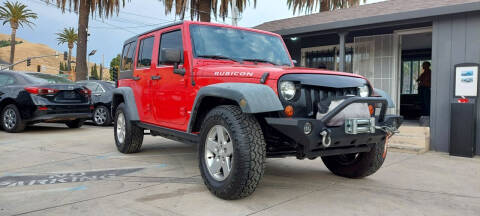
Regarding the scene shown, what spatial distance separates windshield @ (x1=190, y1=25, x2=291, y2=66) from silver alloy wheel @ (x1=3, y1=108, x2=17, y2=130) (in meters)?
6.27

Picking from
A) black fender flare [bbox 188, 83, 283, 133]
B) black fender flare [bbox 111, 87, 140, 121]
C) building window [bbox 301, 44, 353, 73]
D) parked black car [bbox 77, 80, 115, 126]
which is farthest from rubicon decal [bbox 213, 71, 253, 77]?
parked black car [bbox 77, 80, 115, 126]

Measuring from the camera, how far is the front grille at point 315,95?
3307 mm

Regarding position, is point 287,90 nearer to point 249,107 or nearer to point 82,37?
point 249,107

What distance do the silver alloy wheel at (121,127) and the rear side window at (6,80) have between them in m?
4.32

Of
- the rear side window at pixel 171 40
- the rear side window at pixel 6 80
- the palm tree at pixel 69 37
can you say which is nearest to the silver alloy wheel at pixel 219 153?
the rear side window at pixel 171 40

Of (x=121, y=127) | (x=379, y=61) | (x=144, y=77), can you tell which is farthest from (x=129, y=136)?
(x=379, y=61)

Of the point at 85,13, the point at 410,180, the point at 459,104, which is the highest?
the point at 85,13

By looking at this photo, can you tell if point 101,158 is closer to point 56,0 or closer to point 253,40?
point 253,40

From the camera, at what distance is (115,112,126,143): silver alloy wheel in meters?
5.88

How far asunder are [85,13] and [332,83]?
688 inches

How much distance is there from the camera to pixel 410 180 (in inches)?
180

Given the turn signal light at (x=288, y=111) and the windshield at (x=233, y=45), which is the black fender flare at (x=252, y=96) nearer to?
the turn signal light at (x=288, y=111)

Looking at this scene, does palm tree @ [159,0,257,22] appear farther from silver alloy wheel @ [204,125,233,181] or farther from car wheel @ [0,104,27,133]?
silver alloy wheel @ [204,125,233,181]

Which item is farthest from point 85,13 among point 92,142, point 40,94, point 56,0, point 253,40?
point 253,40
